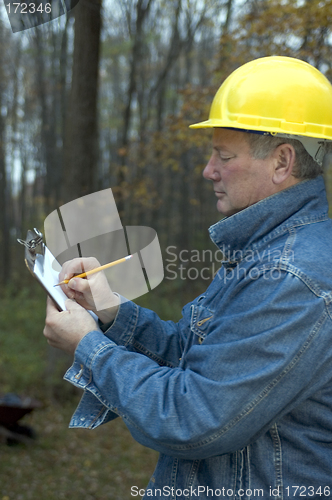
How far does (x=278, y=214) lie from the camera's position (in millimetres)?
1323

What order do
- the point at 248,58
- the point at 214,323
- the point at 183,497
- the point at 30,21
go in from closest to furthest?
the point at 214,323 → the point at 183,497 → the point at 30,21 → the point at 248,58

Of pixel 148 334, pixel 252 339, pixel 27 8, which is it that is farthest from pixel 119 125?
pixel 252 339

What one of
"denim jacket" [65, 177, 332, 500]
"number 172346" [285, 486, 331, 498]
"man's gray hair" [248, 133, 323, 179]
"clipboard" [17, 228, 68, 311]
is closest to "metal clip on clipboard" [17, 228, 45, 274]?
"clipboard" [17, 228, 68, 311]

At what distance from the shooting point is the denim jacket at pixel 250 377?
1113 mm

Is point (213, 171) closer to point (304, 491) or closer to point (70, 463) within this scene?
point (304, 491)

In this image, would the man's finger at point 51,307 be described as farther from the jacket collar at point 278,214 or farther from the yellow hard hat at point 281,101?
the yellow hard hat at point 281,101

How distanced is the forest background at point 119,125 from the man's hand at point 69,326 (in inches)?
105

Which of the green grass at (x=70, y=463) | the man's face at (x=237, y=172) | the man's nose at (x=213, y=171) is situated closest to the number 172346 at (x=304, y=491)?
the man's face at (x=237, y=172)

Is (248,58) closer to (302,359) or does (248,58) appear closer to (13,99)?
(302,359)

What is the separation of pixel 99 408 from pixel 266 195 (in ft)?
2.93

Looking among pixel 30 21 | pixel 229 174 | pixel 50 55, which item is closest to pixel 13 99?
pixel 50 55

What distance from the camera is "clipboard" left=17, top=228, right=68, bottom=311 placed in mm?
1450

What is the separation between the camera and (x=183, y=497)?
1364mm

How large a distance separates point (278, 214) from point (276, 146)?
218mm
